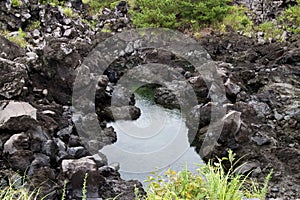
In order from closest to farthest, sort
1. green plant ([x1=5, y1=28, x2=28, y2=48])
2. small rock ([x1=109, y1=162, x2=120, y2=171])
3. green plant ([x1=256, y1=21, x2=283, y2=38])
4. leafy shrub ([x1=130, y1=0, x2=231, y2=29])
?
small rock ([x1=109, y1=162, x2=120, y2=171]) → green plant ([x1=5, y1=28, x2=28, y2=48]) → green plant ([x1=256, y1=21, x2=283, y2=38]) → leafy shrub ([x1=130, y1=0, x2=231, y2=29])

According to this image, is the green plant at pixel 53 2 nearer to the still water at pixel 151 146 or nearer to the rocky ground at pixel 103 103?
the rocky ground at pixel 103 103

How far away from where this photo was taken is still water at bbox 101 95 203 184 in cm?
782

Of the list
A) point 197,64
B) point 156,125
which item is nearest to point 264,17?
point 197,64

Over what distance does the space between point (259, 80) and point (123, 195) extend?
24.9 feet

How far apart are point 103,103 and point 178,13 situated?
8717mm

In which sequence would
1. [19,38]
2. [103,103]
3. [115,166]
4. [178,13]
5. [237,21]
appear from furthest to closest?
[237,21]
[178,13]
[19,38]
[103,103]
[115,166]

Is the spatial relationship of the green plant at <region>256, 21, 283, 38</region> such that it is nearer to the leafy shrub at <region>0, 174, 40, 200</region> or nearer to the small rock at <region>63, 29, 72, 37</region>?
the small rock at <region>63, 29, 72, 37</region>

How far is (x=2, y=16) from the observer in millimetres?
14938

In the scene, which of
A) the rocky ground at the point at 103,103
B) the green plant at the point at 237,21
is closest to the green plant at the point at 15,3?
the rocky ground at the point at 103,103

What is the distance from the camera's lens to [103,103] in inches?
429

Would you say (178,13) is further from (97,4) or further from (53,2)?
(53,2)

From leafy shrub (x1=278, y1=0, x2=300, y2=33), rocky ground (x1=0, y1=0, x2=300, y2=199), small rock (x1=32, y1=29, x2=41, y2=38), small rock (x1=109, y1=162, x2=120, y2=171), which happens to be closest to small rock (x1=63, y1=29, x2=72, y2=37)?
rocky ground (x1=0, y1=0, x2=300, y2=199)

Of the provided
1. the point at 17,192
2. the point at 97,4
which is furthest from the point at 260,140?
the point at 97,4

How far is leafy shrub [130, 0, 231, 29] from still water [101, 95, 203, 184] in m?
7.20
